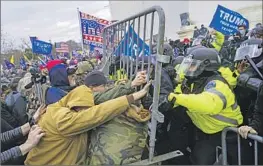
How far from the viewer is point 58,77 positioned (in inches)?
174

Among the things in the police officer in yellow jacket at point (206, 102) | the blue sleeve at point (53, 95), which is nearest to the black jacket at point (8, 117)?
the blue sleeve at point (53, 95)

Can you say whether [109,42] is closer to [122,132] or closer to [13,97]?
[13,97]

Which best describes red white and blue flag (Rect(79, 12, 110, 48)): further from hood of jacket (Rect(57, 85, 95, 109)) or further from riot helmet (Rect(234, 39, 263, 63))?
hood of jacket (Rect(57, 85, 95, 109))

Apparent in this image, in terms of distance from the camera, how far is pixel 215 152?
365cm

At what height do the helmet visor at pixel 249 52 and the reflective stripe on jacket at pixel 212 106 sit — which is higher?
the helmet visor at pixel 249 52

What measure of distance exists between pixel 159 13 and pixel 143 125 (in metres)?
0.91

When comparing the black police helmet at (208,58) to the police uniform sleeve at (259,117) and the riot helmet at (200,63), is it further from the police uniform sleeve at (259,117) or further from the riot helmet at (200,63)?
the police uniform sleeve at (259,117)

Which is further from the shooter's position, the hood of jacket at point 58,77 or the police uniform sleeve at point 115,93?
the hood of jacket at point 58,77

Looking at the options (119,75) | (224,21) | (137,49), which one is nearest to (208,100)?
(137,49)

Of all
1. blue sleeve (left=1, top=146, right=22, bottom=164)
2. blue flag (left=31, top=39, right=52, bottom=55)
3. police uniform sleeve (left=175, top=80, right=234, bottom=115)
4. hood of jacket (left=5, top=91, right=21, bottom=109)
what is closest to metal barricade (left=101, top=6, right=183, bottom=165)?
police uniform sleeve (left=175, top=80, right=234, bottom=115)

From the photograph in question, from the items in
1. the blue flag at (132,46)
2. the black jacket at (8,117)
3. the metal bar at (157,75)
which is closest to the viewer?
the metal bar at (157,75)

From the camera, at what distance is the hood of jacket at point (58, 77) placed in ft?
14.5

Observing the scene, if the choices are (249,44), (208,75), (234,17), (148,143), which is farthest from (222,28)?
(148,143)

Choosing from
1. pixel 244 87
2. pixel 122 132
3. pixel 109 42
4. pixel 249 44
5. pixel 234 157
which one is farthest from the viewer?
pixel 109 42
